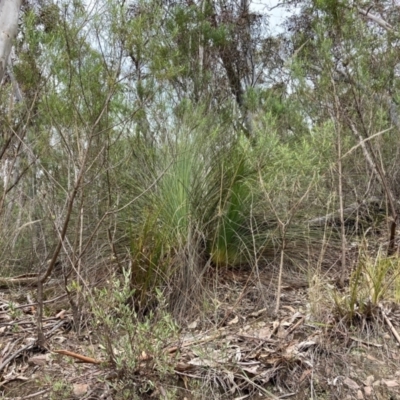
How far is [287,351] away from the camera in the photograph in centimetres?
195

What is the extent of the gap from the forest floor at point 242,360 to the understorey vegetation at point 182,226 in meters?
0.01

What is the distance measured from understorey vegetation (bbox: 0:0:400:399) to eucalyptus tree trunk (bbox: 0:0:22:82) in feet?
0.33

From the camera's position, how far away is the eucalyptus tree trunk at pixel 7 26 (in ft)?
8.75

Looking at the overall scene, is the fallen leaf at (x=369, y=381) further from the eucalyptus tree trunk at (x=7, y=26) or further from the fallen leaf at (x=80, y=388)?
the eucalyptus tree trunk at (x=7, y=26)

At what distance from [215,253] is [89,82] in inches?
55.5

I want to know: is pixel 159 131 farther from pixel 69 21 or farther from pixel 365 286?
pixel 365 286

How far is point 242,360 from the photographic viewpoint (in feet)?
6.41

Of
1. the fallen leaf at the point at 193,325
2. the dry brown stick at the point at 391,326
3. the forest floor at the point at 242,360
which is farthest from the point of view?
the fallen leaf at the point at 193,325

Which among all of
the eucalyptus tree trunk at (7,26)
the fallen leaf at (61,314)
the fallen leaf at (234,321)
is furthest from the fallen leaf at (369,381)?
the eucalyptus tree trunk at (7,26)

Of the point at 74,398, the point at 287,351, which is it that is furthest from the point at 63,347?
the point at 287,351

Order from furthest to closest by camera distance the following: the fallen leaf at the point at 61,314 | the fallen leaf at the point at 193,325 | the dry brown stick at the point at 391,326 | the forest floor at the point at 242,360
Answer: the fallen leaf at the point at 61,314
the fallen leaf at the point at 193,325
the dry brown stick at the point at 391,326
the forest floor at the point at 242,360

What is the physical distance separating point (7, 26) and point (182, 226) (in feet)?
5.52

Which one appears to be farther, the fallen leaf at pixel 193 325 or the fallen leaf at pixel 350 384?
the fallen leaf at pixel 193 325

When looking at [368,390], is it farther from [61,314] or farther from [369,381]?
[61,314]
